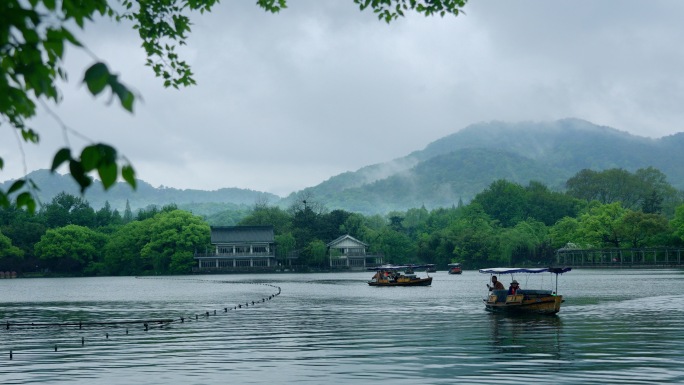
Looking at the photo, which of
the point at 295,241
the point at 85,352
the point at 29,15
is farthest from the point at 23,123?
the point at 295,241

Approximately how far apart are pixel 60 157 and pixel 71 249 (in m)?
165

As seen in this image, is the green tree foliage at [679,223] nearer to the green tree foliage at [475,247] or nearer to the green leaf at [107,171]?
the green tree foliage at [475,247]

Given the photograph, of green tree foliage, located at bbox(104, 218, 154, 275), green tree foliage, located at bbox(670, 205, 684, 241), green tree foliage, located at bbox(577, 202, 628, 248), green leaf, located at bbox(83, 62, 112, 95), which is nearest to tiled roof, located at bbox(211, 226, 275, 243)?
green tree foliage, located at bbox(104, 218, 154, 275)

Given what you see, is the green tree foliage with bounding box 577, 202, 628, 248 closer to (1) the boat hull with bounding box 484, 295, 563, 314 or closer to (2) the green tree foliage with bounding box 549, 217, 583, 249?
(2) the green tree foliage with bounding box 549, 217, 583, 249

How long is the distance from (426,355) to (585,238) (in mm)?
145759

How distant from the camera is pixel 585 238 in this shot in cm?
16700

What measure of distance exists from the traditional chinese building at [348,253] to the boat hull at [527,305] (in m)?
124

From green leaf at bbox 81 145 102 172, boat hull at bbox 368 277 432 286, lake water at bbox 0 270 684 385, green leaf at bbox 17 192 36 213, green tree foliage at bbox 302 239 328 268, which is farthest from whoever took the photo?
green tree foliage at bbox 302 239 328 268

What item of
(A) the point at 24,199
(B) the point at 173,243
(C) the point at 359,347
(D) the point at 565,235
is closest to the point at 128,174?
(A) the point at 24,199

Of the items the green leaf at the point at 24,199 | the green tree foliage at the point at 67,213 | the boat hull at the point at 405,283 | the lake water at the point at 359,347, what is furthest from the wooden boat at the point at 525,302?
the green tree foliage at the point at 67,213

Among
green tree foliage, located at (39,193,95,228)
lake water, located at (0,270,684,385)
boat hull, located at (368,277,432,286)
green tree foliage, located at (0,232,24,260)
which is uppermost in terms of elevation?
green tree foliage, located at (39,193,95,228)

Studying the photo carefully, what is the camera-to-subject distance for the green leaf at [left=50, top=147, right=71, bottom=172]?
6.58m

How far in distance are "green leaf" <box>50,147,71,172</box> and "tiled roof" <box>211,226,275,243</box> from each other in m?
163

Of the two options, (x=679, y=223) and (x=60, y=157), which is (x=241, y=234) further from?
(x=60, y=157)
